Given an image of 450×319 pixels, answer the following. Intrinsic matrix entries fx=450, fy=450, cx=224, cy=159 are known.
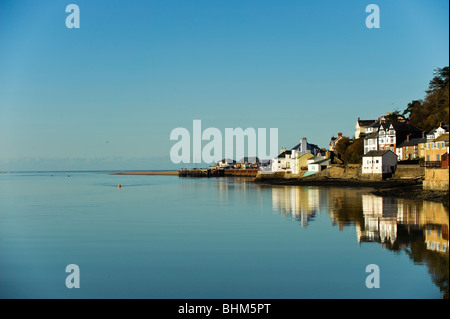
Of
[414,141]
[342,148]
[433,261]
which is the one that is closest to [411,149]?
[414,141]

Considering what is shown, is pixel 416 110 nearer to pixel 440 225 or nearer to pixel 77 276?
pixel 440 225

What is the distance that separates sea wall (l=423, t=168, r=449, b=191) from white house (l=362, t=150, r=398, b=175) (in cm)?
2365

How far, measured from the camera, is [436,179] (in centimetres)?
3978

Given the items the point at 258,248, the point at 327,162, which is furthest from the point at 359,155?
the point at 258,248

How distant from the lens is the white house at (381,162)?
6500 centimetres

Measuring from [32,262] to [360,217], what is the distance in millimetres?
18065

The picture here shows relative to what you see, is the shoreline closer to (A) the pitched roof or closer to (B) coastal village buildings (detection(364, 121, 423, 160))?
(B) coastal village buildings (detection(364, 121, 423, 160))

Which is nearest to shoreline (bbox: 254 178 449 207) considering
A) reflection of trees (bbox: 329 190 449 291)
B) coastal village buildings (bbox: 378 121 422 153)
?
reflection of trees (bbox: 329 190 449 291)

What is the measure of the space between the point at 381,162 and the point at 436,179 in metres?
25.6

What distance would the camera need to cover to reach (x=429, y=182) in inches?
1617

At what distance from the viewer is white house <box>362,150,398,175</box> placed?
65.0 meters

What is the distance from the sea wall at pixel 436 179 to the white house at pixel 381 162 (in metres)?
23.6

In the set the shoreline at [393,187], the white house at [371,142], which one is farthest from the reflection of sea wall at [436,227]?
the white house at [371,142]
